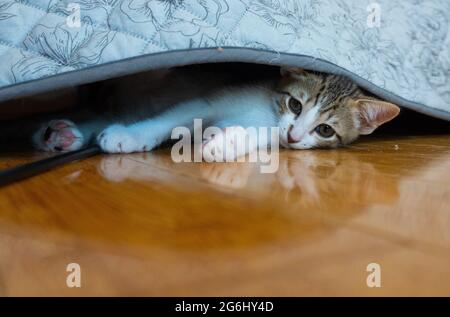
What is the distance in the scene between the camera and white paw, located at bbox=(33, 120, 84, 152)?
113 centimetres

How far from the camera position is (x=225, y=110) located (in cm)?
125

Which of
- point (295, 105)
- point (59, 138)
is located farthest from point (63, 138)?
point (295, 105)

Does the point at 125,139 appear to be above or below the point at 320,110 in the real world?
below

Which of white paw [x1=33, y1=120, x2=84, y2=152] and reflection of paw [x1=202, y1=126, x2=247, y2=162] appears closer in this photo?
reflection of paw [x1=202, y1=126, x2=247, y2=162]

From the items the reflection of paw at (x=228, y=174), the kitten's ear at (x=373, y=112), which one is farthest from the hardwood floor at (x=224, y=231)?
the kitten's ear at (x=373, y=112)

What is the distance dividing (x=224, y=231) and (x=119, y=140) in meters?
0.63

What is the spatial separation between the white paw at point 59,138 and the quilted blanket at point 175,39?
8.8 inches

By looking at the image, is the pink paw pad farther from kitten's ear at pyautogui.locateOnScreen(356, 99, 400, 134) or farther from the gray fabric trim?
kitten's ear at pyautogui.locateOnScreen(356, 99, 400, 134)

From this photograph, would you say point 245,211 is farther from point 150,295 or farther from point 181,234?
point 150,295

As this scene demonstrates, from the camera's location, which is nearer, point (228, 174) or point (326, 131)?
point (228, 174)

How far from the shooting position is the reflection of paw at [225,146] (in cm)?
102

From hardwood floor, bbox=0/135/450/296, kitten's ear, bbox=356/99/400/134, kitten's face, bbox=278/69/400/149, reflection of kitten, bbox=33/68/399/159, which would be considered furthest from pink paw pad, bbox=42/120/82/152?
kitten's ear, bbox=356/99/400/134

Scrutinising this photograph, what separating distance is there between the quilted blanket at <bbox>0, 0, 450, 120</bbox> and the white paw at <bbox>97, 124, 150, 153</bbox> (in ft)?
0.70

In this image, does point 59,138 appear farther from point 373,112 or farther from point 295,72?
point 373,112
